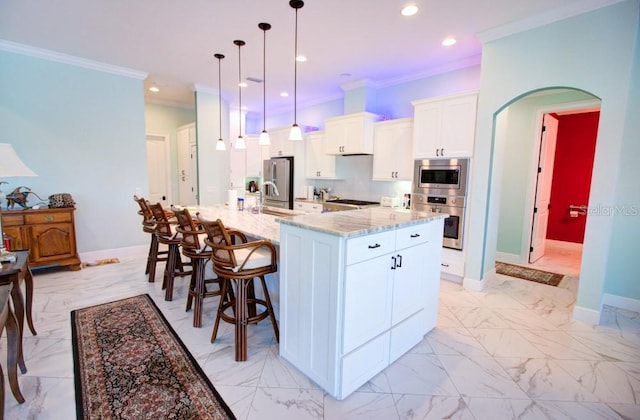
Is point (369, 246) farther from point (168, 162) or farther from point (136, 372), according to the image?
point (168, 162)

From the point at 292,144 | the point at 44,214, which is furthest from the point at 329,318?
the point at 292,144

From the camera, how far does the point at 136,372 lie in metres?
2.10

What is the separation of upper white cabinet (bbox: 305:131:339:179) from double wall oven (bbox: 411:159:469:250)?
6.28 ft

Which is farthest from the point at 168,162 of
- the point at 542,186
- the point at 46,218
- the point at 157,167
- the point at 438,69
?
the point at 542,186

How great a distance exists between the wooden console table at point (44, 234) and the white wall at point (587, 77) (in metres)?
5.49

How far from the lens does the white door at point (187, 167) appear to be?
6.25 meters

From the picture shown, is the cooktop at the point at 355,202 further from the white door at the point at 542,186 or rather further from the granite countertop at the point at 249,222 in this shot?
the white door at the point at 542,186

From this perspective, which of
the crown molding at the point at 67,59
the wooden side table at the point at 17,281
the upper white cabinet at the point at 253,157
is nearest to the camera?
the wooden side table at the point at 17,281

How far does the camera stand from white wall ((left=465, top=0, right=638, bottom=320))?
2652mm

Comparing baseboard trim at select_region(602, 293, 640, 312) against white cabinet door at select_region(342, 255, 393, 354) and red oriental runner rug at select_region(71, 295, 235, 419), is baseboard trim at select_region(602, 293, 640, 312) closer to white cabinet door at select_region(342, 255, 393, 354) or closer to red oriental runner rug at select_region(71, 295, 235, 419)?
white cabinet door at select_region(342, 255, 393, 354)

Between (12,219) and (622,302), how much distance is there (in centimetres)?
729

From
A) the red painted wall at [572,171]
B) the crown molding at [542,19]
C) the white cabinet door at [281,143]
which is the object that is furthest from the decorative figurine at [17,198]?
the red painted wall at [572,171]

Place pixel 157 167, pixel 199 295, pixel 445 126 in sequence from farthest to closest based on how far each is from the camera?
pixel 157 167, pixel 445 126, pixel 199 295

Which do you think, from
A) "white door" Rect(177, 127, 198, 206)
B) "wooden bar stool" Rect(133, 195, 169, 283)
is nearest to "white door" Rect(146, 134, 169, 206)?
"white door" Rect(177, 127, 198, 206)
